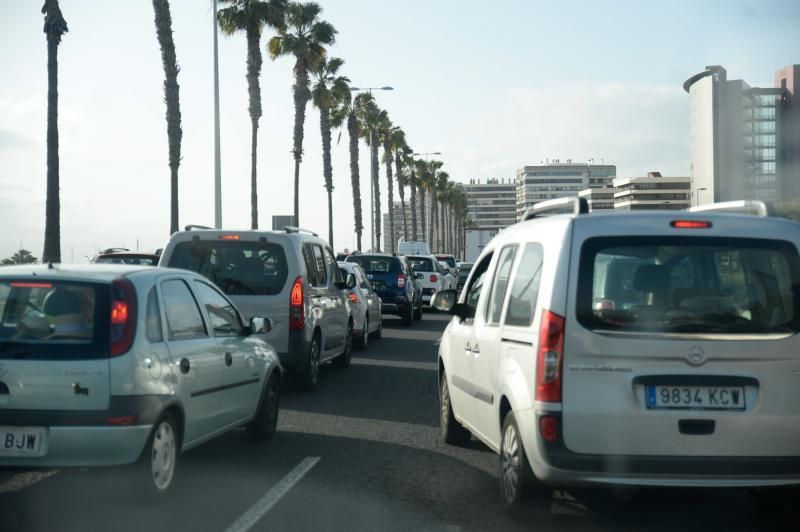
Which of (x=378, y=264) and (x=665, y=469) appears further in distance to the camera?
(x=378, y=264)

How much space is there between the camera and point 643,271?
6156 mm

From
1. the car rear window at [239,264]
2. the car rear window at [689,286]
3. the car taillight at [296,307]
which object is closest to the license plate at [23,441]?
the car rear window at [689,286]

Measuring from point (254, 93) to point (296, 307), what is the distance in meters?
30.6

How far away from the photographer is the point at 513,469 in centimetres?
630

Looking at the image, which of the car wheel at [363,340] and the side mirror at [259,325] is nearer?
the side mirror at [259,325]

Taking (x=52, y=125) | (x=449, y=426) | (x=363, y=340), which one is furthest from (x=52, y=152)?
(x=449, y=426)

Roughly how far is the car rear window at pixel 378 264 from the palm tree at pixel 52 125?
24.4ft

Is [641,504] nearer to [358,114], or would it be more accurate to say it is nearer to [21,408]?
[21,408]

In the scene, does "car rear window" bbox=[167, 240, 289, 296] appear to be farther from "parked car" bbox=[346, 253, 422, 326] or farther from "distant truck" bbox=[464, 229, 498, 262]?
"distant truck" bbox=[464, 229, 498, 262]

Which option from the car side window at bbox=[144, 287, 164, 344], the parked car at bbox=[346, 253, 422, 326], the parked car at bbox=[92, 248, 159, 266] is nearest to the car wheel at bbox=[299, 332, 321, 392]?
the car side window at bbox=[144, 287, 164, 344]

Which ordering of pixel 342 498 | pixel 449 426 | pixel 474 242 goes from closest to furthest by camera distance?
pixel 342 498 < pixel 449 426 < pixel 474 242

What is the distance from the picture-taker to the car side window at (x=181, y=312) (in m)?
7.17

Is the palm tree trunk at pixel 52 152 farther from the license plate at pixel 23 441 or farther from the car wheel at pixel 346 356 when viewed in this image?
the license plate at pixel 23 441

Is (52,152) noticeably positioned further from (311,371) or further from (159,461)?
(159,461)
